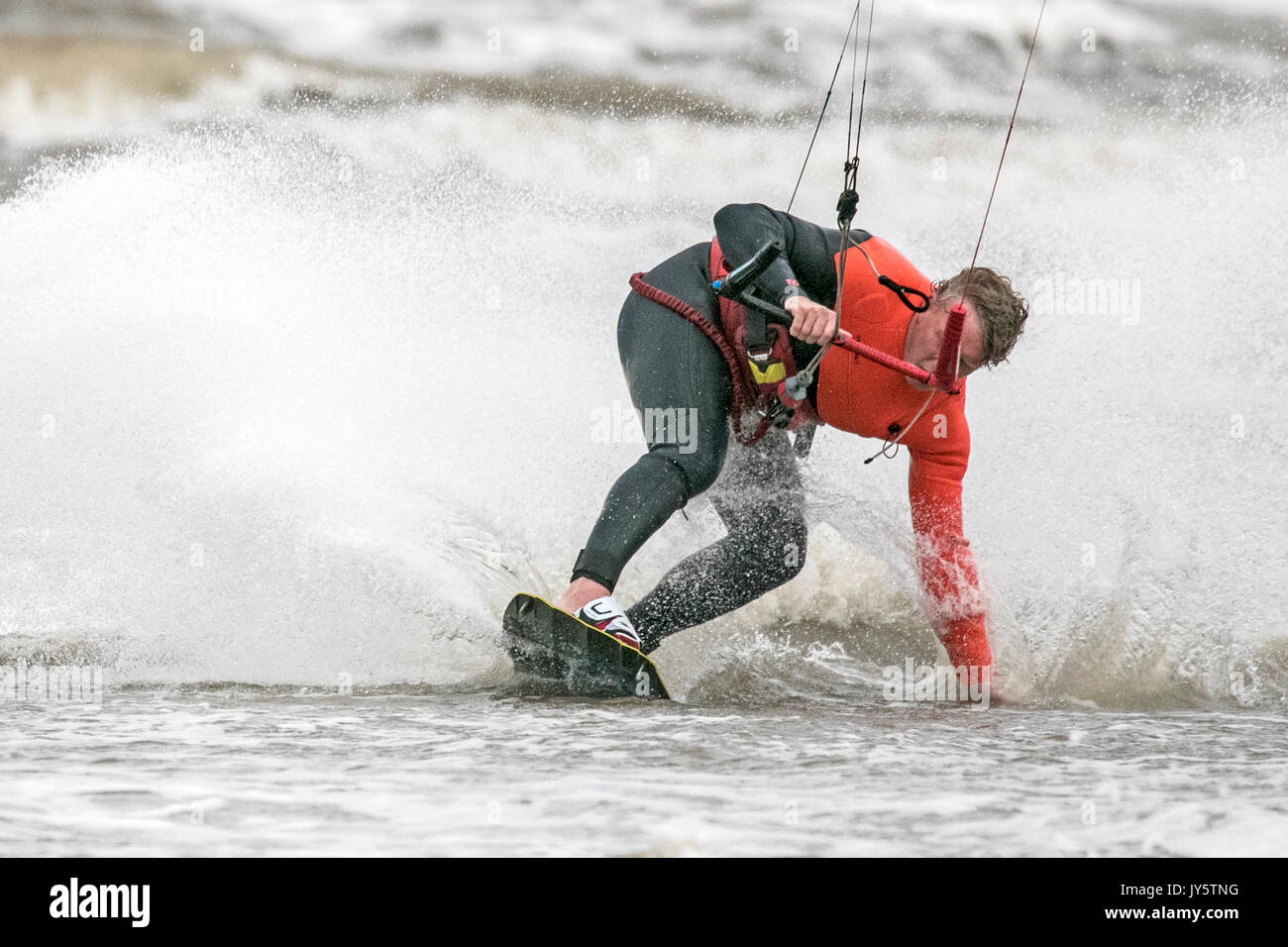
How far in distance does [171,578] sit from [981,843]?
2664 millimetres

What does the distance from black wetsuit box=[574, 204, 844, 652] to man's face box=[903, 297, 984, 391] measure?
23 centimetres

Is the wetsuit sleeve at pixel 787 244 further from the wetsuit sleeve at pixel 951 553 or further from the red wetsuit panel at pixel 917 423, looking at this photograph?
the wetsuit sleeve at pixel 951 553

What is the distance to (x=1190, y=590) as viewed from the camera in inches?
147

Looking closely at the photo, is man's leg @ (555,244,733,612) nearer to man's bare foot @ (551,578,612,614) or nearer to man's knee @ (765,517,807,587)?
man's bare foot @ (551,578,612,614)

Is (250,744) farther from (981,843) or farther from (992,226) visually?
(992,226)

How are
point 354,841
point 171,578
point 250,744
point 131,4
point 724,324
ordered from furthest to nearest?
1. point 131,4
2. point 171,578
3. point 724,324
4. point 250,744
5. point 354,841

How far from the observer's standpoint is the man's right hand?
264cm

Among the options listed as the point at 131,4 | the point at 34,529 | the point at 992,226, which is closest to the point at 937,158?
the point at 992,226

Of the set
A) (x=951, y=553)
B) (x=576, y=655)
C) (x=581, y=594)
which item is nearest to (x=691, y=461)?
(x=581, y=594)

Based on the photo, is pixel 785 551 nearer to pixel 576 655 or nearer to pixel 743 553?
pixel 743 553

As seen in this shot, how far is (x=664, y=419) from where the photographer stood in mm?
2959

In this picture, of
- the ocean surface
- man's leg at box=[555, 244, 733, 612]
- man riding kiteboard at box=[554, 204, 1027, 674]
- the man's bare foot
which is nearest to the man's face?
man riding kiteboard at box=[554, 204, 1027, 674]

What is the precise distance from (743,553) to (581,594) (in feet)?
1.98

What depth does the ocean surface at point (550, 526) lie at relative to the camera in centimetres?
181
